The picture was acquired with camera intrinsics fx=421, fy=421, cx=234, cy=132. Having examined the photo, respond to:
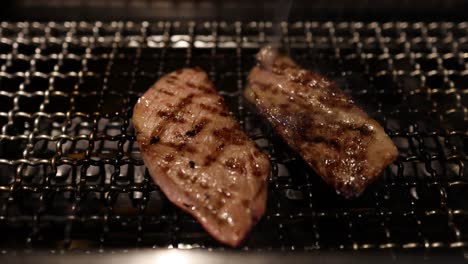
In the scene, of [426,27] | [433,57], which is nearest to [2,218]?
[433,57]

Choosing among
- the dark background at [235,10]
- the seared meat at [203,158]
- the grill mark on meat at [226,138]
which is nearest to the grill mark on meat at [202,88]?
the seared meat at [203,158]

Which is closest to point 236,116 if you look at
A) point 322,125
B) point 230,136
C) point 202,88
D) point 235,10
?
point 202,88

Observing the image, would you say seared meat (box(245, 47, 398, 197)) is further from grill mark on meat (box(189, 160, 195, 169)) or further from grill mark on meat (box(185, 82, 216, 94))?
grill mark on meat (box(189, 160, 195, 169))

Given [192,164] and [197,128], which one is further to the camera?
[197,128]

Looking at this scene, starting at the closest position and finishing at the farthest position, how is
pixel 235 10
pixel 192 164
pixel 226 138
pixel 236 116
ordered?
pixel 192 164 < pixel 226 138 < pixel 236 116 < pixel 235 10

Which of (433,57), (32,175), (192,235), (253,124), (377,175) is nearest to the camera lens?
(377,175)

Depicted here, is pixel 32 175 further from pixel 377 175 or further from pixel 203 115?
pixel 377 175

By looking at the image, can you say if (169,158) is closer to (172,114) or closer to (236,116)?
(172,114)

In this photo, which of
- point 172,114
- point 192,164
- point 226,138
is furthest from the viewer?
point 172,114
